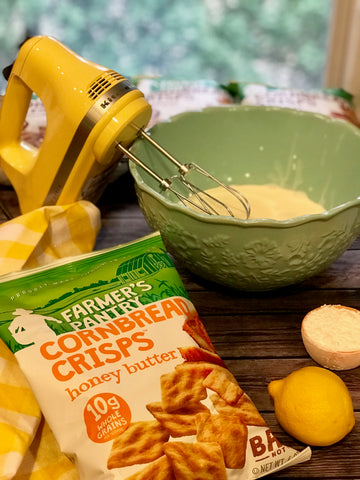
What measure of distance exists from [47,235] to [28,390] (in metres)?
0.26

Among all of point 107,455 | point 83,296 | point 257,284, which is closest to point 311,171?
point 257,284

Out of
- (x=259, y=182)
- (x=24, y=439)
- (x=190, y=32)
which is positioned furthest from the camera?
(x=190, y=32)

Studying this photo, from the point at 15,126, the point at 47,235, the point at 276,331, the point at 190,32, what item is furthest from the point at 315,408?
the point at 190,32

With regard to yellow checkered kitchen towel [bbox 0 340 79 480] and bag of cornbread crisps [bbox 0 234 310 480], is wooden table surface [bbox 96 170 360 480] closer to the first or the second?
bag of cornbread crisps [bbox 0 234 310 480]

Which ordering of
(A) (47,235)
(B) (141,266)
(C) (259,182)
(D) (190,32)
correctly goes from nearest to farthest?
(B) (141,266) < (A) (47,235) < (C) (259,182) < (D) (190,32)

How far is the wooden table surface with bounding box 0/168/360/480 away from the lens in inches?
22.5

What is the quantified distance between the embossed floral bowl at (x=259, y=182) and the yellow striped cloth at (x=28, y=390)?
0.14 meters

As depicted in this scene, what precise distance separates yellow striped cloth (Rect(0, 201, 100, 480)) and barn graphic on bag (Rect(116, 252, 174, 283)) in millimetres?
152

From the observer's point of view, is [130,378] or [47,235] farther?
[47,235]

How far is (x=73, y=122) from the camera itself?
0.77 meters

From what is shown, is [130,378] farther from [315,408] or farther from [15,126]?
[15,126]

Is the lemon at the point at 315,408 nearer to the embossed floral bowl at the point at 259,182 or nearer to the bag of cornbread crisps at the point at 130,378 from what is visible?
the bag of cornbread crisps at the point at 130,378

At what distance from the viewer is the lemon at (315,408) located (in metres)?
0.56

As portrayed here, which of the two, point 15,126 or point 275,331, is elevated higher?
point 15,126
